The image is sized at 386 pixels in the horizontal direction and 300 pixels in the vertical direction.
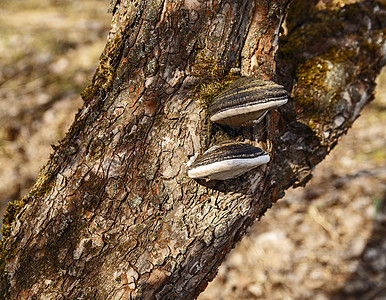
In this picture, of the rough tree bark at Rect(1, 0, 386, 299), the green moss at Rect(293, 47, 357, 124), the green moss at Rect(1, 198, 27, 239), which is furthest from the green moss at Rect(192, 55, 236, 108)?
the green moss at Rect(1, 198, 27, 239)

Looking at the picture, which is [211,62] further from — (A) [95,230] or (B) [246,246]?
(B) [246,246]

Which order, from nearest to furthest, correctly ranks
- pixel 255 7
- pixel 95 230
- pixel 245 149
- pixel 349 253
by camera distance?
1. pixel 245 149
2. pixel 95 230
3. pixel 255 7
4. pixel 349 253

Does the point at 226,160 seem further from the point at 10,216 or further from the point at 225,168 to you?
the point at 10,216

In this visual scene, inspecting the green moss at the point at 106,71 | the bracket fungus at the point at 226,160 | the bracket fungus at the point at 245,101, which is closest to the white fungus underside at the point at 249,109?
the bracket fungus at the point at 245,101

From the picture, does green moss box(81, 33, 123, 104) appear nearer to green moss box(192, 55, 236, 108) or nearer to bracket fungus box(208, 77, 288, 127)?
green moss box(192, 55, 236, 108)

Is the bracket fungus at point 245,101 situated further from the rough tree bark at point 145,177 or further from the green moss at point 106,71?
the green moss at point 106,71

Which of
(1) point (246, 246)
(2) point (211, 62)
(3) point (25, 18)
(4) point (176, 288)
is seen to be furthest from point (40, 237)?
(3) point (25, 18)

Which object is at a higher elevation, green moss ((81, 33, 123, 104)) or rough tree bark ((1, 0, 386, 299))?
green moss ((81, 33, 123, 104))
